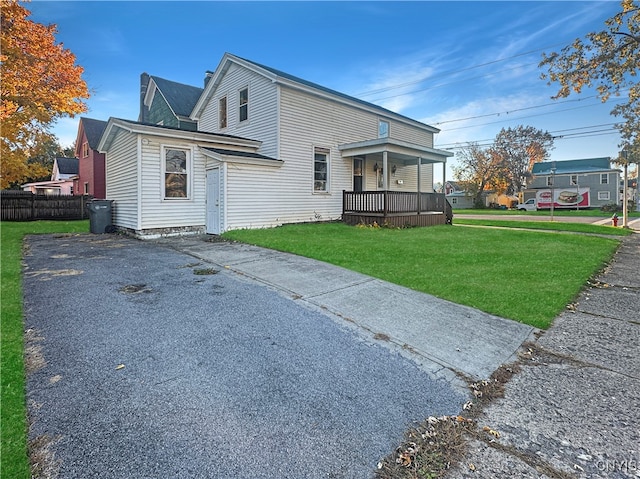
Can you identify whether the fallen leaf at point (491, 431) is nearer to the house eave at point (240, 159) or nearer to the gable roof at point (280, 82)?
the house eave at point (240, 159)

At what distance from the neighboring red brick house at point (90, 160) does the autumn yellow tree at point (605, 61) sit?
959 inches

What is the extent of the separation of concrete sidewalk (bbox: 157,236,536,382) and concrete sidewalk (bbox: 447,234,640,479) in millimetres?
350

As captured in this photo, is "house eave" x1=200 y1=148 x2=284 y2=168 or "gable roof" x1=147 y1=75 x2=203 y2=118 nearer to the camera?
"house eave" x1=200 y1=148 x2=284 y2=168

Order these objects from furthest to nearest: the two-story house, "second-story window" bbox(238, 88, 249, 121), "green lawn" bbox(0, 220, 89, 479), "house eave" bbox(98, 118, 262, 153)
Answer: the two-story house < "second-story window" bbox(238, 88, 249, 121) < "house eave" bbox(98, 118, 262, 153) < "green lawn" bbox(0, 220, 89, 479)

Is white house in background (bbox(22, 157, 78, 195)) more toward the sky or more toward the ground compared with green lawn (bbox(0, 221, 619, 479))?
more toward the sky

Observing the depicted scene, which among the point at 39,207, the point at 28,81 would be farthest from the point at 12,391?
the point at 39,207

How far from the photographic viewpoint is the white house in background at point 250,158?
35.6 feet

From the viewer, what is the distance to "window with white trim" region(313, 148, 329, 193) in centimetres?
1440

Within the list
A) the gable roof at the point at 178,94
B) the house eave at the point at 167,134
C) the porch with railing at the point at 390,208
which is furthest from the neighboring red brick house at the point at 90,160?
the porch with railing at the point at 390,208

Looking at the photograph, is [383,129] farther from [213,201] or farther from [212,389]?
[212,389]

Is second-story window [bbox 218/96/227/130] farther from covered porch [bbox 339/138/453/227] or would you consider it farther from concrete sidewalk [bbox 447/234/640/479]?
concrete sidewalk [bbox 447/234/640/479]

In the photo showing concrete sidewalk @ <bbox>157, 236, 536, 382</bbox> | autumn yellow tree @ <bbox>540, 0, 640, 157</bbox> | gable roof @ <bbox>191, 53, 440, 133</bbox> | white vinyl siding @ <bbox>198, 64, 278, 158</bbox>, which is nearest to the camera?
concrete sidewalk @ <bbox>157, 236, 536, 382</bbox>

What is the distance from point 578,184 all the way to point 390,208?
40614 millimetres

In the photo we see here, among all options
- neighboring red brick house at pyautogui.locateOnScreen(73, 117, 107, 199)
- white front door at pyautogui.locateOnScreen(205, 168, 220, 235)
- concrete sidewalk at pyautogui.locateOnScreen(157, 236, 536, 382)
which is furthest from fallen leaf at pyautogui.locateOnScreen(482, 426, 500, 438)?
neighboring red brick house at pyautogui.locateOnScreen(73, 117, 107, 199)
